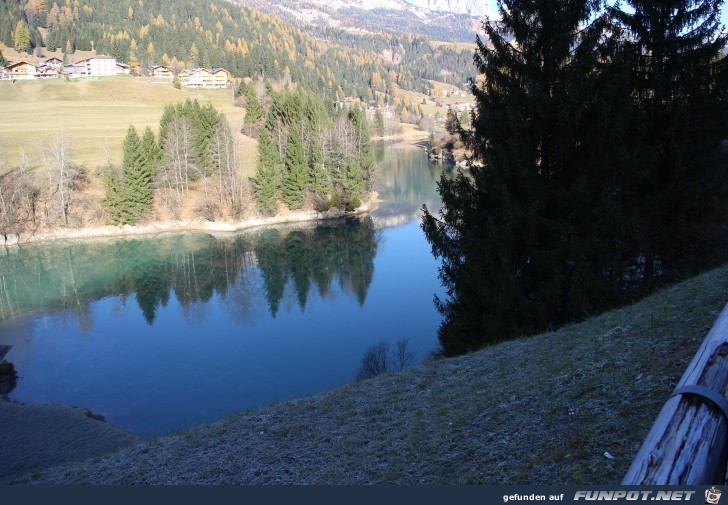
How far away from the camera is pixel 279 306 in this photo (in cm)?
3153

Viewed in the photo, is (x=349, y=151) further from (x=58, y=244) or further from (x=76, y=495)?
(x=76, y=495)

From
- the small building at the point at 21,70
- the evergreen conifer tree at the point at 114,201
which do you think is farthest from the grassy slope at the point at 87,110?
the evergreen conifer tree at the point at 114,201

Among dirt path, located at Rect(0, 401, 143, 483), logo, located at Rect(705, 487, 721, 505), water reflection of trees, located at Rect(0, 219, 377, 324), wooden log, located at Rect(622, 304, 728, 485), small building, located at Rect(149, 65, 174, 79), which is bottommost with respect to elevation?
dirt path, located at Rect(0, 401, 143, 483)

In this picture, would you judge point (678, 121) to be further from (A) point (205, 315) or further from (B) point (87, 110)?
(B) point (87, 110)

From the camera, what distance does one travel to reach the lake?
2214 cm

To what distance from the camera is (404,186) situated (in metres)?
65.9

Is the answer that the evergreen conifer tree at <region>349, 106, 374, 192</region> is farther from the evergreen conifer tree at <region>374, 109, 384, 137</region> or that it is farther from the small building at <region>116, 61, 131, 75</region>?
the small building at <region>116, 61, 131, 75</region>

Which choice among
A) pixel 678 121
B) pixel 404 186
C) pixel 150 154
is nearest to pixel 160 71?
pixel 150 154

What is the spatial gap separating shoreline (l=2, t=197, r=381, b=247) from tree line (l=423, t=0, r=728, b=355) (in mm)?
39142

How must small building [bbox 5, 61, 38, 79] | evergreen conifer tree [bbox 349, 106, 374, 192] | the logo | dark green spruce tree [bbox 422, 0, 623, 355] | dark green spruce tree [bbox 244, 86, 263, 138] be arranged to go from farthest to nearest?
small building [bbox 5, 61, 38, 79] → dark green spruce tree [bbox 244, 86, 263, 138] → evergreen conifer tree [bbox 349, 106, 374, 192] → dark green spruce tree [bbox 422, 0, 623, 355] → the logo

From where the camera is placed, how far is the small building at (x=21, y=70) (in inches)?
4073

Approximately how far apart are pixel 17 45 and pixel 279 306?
13089cm

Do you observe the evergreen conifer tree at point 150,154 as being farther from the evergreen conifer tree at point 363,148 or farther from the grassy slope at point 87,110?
the evergreen conifer tree at point 363,148

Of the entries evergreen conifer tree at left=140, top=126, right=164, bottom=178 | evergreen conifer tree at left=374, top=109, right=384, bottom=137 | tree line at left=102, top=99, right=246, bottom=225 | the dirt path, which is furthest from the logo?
evergreen conifer tree at left=374, top=109, right=384, bottom=137
